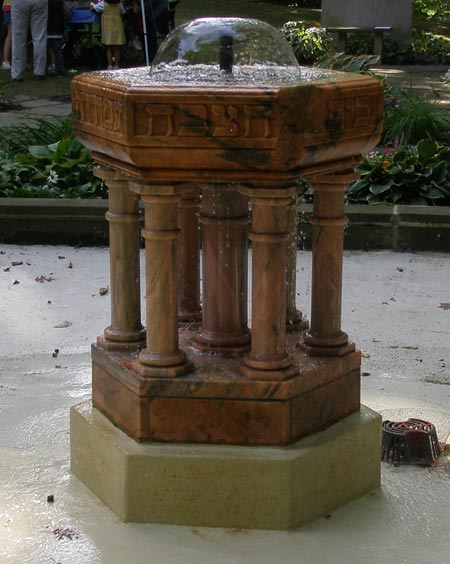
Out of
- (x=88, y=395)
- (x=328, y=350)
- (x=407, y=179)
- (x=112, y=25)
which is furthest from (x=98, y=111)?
(x=112, y=25)

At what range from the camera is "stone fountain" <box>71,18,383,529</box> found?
9.35 feet

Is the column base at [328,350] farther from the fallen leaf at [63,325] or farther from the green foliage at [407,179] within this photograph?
the green foliage at [407,179]

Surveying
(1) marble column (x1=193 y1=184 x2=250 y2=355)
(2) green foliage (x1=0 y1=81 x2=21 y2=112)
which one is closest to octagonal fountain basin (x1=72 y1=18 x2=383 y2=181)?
(1) marble column (x1=193 y1=184 x2=250 y2=355)

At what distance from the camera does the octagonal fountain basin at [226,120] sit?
111 inches

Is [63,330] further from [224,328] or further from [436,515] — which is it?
[436,515]

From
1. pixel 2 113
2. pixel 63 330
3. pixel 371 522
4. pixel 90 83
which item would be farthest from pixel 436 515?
pixel 2 113

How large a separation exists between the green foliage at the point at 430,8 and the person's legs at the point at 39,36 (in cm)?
1047

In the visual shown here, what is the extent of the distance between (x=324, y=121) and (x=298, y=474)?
1.11m

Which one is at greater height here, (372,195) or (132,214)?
(132,214)

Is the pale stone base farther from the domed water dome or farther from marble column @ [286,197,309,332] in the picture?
the domed water dome

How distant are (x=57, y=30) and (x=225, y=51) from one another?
11723 mm

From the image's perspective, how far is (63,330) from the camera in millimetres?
5188

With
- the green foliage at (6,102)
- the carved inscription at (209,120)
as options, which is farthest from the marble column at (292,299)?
the green foliage at (6,102)

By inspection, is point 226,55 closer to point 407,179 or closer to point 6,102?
point 407,179
